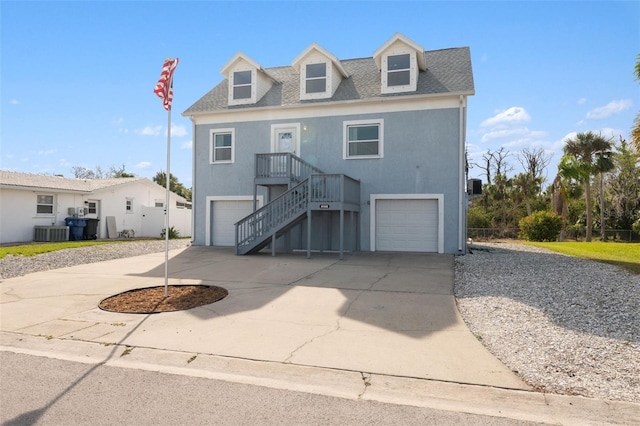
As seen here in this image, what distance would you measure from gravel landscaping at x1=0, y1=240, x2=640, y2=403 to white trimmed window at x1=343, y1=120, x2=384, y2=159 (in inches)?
229

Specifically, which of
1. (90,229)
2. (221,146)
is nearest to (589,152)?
(221,146)

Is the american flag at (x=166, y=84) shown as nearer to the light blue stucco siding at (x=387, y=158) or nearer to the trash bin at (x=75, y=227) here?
the light blue stucco siding at (x=387, y=158)

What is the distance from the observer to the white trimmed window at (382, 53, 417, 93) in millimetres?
14977

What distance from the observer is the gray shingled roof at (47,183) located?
19719 millimetres

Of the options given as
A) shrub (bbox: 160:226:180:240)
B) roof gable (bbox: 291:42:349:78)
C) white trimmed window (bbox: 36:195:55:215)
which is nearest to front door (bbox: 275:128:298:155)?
roof gable (bbox: 291:42:349:78)

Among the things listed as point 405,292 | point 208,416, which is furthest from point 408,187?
point 208,416

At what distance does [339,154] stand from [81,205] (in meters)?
16.3

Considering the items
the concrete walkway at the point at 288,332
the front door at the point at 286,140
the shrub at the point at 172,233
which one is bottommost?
the concrete walkway at the point at 288,332

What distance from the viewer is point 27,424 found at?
3.14 m

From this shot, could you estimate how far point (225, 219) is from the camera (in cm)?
1734

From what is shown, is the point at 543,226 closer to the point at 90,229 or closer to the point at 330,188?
the point at 330,188

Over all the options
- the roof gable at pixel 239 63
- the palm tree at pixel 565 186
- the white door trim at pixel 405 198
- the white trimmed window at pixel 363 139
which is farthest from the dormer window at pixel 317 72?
the palm tree at pixel 565 186

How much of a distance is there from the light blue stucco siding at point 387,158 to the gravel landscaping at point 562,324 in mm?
4895

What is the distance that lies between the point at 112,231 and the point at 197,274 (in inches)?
673
